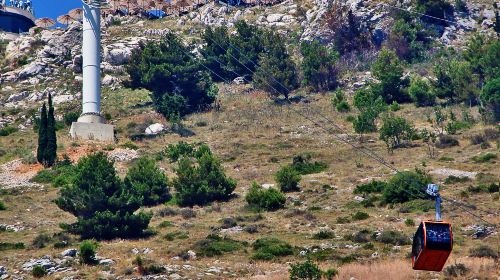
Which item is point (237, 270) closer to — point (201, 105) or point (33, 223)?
point (33, 223)

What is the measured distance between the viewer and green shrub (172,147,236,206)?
7225 centimetres

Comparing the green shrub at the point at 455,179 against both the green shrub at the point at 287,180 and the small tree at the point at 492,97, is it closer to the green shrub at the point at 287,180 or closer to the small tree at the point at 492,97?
the green shrub at the point at 287,180

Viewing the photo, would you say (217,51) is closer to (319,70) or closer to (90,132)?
(319,70)

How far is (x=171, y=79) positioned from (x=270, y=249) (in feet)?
155

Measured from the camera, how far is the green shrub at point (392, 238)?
191 feet

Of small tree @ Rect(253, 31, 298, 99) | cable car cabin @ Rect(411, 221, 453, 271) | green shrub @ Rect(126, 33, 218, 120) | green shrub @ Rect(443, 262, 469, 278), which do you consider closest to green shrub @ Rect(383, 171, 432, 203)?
green shrub @ Rect(443, 262, 469, 278)

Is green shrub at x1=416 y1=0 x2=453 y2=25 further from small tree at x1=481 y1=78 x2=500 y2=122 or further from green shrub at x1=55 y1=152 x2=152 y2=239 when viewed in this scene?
green shrub at x1=55 y1=152 x2=152 y2=239

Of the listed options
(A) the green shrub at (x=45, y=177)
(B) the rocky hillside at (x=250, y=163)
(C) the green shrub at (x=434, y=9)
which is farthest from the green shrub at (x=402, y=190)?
(C) the green shrub at (x=434, y=9)

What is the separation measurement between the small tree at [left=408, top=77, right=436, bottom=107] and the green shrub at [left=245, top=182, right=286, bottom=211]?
1284 inches

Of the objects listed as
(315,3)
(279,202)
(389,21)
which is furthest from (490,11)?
(279,202)

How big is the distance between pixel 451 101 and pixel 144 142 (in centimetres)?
2780

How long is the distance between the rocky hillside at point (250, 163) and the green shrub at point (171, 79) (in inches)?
61.1

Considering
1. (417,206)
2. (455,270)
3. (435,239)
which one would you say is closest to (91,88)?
(417,206)

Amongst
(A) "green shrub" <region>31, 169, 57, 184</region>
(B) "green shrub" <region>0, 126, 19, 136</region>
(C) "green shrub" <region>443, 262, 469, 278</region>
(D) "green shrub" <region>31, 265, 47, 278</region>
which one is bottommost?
(D) "green shrub" <region>31, 265, 47, 278</region>
